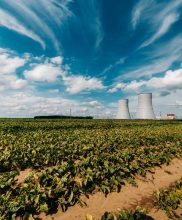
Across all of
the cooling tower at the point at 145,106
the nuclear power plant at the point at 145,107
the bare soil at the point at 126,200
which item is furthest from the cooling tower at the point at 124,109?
the bare soil at the point at 126,200

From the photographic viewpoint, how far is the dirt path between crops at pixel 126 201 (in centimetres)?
426

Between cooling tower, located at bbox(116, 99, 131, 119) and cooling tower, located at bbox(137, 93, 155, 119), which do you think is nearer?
cooling tower, located at bbox(137, 93, 155, 119)

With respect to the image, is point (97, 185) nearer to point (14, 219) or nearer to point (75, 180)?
point (75, 180)

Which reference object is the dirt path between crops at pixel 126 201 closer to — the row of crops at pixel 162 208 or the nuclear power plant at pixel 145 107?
the row of crops at pixel 162 208

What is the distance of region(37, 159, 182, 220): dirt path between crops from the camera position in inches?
168

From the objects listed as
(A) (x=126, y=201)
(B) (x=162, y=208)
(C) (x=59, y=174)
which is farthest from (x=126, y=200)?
(C) (x=59, y=174)

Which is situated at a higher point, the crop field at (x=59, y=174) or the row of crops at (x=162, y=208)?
the crop field at (x=59, y=174)

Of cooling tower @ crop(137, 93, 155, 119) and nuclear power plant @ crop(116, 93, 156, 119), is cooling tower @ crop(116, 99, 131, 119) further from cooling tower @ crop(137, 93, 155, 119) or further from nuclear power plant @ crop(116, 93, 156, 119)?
cooling tower @ crop(137, 93, 155, 119)

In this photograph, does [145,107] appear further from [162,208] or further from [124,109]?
[162,208]

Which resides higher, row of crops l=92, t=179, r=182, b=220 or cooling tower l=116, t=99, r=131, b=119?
cooling tower l=116, t=99, r=131, b=119

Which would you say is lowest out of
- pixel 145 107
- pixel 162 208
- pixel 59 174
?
pixel 162 208

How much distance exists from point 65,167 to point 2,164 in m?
2.11

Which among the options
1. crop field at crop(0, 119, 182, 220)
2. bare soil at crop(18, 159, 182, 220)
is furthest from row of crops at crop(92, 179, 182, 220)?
crop field at crop(0, 119, 182, 220)

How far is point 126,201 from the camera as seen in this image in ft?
16.1
